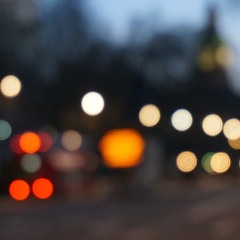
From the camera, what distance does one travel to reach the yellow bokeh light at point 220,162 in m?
41.4

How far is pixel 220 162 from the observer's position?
44500mm

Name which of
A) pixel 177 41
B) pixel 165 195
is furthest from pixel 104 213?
pixel 177 41

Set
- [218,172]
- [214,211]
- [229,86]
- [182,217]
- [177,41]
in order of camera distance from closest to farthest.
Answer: [182,217] < [214,211] < [229,86] < [177,41] < [218,172]

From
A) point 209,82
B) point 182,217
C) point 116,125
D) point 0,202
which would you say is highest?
point 116,125

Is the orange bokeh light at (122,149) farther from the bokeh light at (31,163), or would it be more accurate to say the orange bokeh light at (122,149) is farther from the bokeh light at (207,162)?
the bokeh light at (31,163)

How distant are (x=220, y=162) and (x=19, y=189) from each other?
34.9 feet

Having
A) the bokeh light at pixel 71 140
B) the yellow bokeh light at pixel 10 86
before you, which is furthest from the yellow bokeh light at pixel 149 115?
the yellow bokeh light at pixel 10 86

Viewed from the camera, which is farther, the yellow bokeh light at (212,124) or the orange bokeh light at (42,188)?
the yellow bokeh light at (212,124)

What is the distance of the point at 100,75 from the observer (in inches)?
2014

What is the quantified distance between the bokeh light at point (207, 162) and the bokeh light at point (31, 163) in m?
10.2

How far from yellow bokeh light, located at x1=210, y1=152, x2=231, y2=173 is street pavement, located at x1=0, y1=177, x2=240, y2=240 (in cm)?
142

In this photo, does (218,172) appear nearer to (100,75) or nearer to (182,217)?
(100,75)

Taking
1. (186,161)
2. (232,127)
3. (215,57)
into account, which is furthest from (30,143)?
(186,161)

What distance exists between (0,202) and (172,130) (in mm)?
19989
